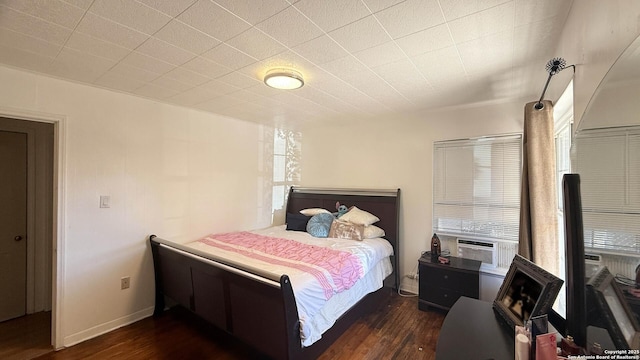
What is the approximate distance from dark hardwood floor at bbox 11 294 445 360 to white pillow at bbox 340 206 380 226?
110cm

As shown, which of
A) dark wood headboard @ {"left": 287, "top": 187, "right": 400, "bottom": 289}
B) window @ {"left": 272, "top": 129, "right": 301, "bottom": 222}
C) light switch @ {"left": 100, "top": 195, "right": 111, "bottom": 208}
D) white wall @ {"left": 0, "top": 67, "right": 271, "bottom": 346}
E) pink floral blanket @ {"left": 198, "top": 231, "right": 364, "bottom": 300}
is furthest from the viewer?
window @ {"left": 272, "top": 129, "right": 301, "bottom": 222}

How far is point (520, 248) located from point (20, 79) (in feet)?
13.7

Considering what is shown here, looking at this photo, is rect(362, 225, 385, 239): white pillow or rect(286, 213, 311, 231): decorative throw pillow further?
rect(286, 213, 311, 231): decorative throw pillow

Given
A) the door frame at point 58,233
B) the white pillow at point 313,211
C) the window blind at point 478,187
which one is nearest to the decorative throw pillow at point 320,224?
the white pillow at point 313,211

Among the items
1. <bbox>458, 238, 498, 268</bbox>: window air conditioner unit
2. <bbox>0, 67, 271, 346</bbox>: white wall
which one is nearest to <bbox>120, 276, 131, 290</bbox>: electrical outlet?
<bbox>0, 67, 271, 346</bbox>: white wall

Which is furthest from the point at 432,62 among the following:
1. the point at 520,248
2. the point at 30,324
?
the point at 30,324

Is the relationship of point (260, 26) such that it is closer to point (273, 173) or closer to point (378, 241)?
point (378, 241)

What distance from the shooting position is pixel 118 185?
8.88 feet

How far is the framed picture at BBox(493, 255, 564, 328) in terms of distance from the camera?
1089mm

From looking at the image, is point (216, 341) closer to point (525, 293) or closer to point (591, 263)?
point (525, 293)

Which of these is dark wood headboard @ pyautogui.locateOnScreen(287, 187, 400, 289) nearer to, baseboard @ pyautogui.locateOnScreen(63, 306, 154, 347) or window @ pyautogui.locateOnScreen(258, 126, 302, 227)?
window @ pyautogui.locateOnScreen(258, 126, 302, 227)

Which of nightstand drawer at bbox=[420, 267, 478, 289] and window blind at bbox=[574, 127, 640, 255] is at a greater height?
window blind at bbox=[574, 127, 640, 255]

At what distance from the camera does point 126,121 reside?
2.77 metres

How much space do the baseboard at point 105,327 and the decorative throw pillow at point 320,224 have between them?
2025 mm
